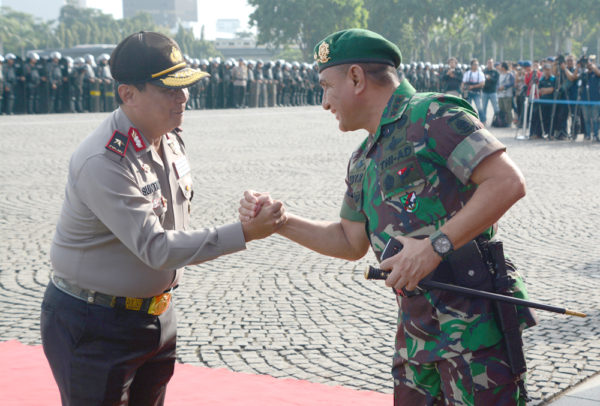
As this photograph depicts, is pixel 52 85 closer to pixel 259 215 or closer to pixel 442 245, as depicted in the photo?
pixel 259 215

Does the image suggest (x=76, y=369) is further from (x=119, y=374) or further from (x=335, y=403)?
(x=335, y=403)

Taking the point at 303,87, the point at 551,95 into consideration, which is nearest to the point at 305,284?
the point at 551,95

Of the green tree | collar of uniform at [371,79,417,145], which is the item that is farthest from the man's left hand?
the green tree

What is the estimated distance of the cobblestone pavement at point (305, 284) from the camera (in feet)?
Result: 14.3

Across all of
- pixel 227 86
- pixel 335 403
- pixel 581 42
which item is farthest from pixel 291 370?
pixel 581 42

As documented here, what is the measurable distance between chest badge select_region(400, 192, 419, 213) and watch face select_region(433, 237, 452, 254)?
0.51 ft

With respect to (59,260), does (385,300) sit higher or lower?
lower

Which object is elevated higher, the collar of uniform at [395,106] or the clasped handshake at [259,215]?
the collar of uniform at [395,106]

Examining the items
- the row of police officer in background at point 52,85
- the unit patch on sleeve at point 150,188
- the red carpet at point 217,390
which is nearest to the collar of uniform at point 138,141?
the unit patch on sleeve at point 150,188

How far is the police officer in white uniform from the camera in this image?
2369 mm

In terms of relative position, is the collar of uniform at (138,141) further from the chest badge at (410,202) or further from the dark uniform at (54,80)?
the dark uniform at (54,80)

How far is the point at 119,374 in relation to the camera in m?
2.54

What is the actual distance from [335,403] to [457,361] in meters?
1.55

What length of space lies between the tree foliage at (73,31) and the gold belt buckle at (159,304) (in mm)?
107665
